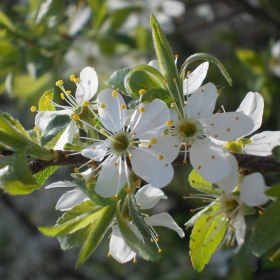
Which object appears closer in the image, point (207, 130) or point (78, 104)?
point (207, 130)

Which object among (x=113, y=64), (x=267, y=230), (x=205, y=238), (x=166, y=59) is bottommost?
(x=113, y=64)

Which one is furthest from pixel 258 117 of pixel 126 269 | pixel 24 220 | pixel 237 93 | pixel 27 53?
pixel 24 220

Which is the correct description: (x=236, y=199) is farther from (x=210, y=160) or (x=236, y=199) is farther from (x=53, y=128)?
(x=53, y=128)

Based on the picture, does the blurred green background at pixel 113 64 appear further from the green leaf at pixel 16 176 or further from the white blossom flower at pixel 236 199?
the green leaf at pixel 16 176

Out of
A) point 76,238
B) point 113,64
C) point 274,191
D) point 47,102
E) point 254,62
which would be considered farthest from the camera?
point 113,64

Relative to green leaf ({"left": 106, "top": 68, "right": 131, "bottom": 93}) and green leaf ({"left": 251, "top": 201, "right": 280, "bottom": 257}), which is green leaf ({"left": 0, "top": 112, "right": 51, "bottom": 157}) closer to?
green leaf ({"left": 106, "top": 68, "right": 131, "bottom": 93})

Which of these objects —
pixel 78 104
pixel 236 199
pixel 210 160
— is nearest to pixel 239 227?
pixel 236 199

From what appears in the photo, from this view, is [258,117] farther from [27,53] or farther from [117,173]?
[27,53]
